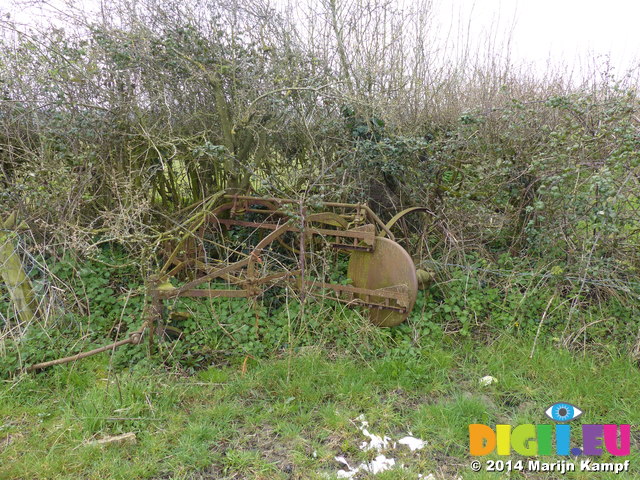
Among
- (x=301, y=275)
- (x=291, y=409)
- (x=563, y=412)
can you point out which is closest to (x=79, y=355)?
(x=291, y=409)

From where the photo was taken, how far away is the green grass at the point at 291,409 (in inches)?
104

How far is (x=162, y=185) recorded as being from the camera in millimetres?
5359

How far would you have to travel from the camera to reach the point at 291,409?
3.10m

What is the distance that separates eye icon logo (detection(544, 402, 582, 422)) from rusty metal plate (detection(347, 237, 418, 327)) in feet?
4.02

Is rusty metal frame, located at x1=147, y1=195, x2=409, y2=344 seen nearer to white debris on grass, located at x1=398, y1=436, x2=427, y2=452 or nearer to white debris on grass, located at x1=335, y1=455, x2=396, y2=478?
white debris on grass, located at x1=398, y1=436, x2=427, y2=452

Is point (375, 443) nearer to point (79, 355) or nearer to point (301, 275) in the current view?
point (301, 275)

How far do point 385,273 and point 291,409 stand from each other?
142cm

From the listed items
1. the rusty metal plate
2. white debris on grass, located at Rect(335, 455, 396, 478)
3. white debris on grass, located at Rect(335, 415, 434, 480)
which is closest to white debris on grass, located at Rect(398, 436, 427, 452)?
white debris on grass, located at Rect(335, 415, 434, 480)

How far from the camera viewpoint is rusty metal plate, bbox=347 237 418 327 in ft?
12.5

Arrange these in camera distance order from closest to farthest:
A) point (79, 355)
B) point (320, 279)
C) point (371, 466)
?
point (371, 466) → point (79, 355) → point (320, 279)

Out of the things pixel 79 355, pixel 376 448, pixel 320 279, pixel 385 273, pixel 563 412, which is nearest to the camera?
pixel 376 448

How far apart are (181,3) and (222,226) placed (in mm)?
2327

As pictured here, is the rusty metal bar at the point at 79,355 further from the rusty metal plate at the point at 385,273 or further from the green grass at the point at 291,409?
the rusty metal plate at the point at 385,273

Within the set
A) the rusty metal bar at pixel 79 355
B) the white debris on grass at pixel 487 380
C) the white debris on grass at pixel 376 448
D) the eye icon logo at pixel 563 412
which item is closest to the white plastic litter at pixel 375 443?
the white debris on grass at pixel 376 448
